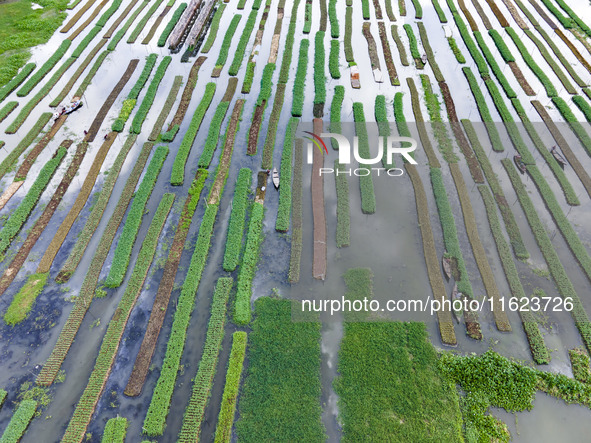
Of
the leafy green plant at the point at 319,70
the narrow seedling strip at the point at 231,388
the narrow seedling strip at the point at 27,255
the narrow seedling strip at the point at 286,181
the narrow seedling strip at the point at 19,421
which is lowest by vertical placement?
the narrow seedling strip at the point at 19,421

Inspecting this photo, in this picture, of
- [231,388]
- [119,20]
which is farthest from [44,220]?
[119,20]

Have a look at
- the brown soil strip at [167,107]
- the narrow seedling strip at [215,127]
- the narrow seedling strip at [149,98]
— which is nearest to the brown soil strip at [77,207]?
the narrow seedling strip at [149,98]

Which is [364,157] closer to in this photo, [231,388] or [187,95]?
[187,95]

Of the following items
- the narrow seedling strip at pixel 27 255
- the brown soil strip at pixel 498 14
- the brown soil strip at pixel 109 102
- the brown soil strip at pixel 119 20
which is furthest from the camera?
the brown soil strip at pixel 498 14

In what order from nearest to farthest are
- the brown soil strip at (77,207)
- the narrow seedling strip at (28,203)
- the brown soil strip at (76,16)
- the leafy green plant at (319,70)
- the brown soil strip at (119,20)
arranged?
the brown soil strip at (77,207), the narrow seedling strip at (28,203), the leafy green plant at (319,70), the brown soil strip at (119,20), the brown soil strip at (76,16)

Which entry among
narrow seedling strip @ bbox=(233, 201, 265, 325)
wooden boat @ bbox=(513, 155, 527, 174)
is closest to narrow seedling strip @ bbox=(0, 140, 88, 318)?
narrow seedling strip @ bbox=(233, 201, 265, 325)

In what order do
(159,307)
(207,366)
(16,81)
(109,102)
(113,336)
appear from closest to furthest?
(207,366) < (113,336) < (159,307) < (109,102) < (16,81)

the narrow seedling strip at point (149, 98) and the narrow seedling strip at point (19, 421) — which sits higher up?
the narrow seedling strip at point (149, 98)

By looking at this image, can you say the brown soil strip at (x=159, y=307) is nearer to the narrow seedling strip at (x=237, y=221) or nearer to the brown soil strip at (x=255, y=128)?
the narrow seedling strip at (x=237, y=221)
